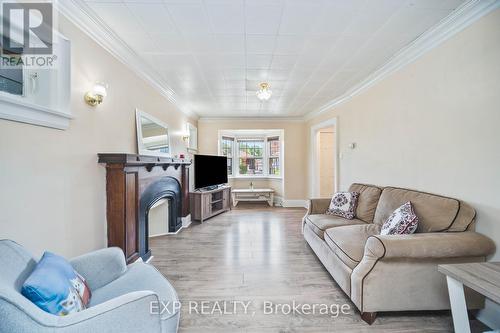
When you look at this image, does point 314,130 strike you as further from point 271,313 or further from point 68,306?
point 68,306

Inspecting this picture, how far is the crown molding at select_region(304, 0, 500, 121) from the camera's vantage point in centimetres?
181

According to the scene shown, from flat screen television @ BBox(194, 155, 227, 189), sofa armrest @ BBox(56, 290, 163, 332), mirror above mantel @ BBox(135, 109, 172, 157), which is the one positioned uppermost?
mirror above mantel @ BBox(135, 109, 172, 157)

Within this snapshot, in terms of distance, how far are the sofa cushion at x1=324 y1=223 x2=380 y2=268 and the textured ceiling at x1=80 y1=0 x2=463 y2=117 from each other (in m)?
2.09

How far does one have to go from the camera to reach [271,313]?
75.1 inches

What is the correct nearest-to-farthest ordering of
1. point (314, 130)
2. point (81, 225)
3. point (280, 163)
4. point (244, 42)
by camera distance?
point (81, 225) < point (244, 42) < point (314, 130) < point (280, 163)

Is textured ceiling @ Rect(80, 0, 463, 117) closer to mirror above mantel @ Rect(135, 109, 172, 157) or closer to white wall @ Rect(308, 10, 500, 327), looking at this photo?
white wall @ Rect(308, 10, 500, 327)

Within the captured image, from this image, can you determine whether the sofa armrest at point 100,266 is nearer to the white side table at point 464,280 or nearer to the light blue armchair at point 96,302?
the light blue armchair at point 96,302

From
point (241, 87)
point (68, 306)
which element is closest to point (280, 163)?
point (241, 87)

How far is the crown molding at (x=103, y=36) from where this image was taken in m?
1.79

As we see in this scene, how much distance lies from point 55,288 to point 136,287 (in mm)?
495

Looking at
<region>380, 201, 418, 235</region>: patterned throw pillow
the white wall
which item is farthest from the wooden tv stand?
<region>380, 201, 418, 235</region>: patterned throw pillow

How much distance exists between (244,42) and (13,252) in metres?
2.51

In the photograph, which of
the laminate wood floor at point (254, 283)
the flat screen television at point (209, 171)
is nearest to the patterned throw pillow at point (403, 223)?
the laminate wood floor at point (254, 283)

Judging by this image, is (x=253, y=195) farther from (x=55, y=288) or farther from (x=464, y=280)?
(x=55, y=288)
